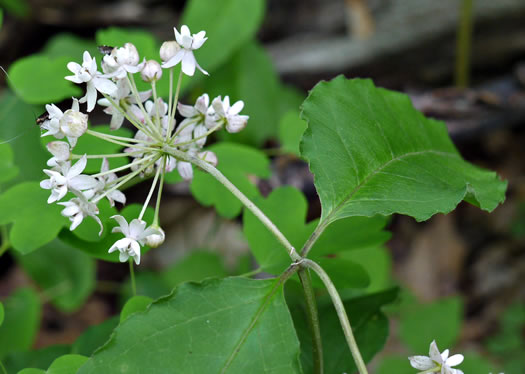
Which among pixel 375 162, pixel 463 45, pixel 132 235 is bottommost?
pixel 132 235

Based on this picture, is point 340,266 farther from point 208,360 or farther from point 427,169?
point 208,360

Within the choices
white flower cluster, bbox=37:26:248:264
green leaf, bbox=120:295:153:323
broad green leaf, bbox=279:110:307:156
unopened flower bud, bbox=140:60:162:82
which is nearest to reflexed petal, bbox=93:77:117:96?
white flower cluster, bbox=37:26:248:264

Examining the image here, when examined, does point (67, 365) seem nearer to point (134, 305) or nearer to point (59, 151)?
point (134, 305)

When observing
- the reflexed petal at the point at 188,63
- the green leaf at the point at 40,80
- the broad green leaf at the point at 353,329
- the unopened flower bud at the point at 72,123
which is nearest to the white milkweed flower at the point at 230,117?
the reflexed petal at the point at 188,63

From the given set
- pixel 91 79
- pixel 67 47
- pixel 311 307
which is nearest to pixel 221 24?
pixel 67 47

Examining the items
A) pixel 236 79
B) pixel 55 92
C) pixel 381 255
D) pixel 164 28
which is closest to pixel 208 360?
pixel 55 92

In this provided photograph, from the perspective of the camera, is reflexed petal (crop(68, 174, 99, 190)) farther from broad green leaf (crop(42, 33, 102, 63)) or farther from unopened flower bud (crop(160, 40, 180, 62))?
broad green leaf (crop(42, 33, 102, 63))

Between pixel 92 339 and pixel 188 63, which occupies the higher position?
pixel 188 63
